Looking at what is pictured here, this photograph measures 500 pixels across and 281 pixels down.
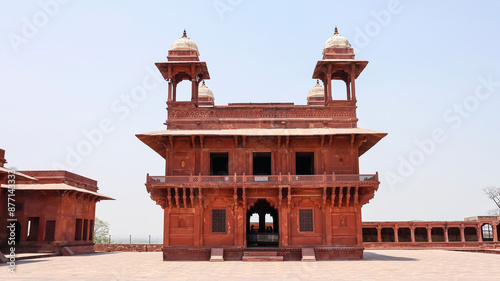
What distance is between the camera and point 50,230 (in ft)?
92.1

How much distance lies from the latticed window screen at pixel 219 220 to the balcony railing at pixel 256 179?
1.58m

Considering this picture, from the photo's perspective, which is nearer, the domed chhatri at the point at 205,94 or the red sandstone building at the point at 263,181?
the red sandstone building at the point at 263,181

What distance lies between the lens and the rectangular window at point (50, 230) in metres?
27.9

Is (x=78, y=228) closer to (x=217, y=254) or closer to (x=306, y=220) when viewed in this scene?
(x=217, y=254)

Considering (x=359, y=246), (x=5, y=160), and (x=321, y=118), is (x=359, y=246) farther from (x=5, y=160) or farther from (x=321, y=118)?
(x=5, y=160)

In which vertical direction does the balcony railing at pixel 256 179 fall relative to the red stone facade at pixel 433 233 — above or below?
above

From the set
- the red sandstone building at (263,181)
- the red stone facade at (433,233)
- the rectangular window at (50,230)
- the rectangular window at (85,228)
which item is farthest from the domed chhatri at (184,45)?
the red stone facade at (433,233)

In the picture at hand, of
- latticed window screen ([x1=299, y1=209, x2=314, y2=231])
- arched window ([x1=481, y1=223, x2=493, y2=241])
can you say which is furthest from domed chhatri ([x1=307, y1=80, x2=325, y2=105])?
arched window ([x1=481, y1=223, x2=493, y2=241])

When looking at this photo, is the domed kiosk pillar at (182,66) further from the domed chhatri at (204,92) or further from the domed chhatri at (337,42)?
the domed chhatri at (204,92)

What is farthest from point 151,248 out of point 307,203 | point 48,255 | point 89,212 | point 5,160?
point 307,203

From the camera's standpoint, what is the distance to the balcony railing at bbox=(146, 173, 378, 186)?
2072 centimetres

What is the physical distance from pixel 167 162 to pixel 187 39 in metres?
7.02

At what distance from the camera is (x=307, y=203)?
21453 millimetres

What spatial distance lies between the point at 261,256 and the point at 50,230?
15.4 metres
